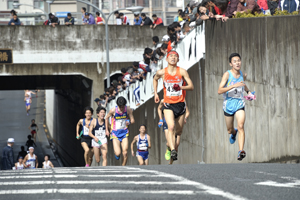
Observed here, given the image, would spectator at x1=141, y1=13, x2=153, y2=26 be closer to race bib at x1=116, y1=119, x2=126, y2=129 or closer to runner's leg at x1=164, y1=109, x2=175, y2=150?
race bib at x1=116, y1=119, x2=126, y2=129

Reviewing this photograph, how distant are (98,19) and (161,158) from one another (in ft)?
56.9

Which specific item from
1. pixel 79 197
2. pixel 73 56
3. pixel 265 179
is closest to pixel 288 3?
pixel 265 179

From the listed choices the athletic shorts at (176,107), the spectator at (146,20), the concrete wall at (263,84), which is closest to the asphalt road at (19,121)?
the spectator at (146,20)

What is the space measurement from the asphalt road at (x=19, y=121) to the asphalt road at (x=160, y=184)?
36.4 meters

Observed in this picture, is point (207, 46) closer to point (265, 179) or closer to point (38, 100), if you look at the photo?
point (265, 179)

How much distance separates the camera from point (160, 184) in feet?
25.2

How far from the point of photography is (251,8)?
1406 centimetres

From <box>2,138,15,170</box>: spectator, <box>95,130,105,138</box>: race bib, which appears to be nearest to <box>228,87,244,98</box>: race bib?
<box>95,130,105,138</box>: race bib

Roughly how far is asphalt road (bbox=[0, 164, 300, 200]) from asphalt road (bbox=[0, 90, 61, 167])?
36.4 meters

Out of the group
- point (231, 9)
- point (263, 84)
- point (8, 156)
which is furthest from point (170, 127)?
point (8, 156)

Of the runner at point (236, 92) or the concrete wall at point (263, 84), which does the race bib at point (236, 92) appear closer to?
the runner at point (236, 92)

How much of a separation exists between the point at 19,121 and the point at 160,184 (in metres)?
55.1

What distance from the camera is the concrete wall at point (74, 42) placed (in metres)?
34.8

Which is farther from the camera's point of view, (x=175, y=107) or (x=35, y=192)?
(x=175, y=107)
